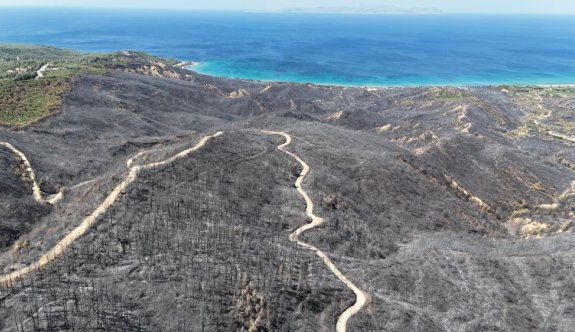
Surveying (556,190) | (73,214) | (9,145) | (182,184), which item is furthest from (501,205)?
(9,145)

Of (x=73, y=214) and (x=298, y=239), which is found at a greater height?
(x=73, y=214)

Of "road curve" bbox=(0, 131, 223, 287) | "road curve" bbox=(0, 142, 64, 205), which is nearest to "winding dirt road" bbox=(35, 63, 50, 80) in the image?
"road curve" bbox=(0, 142, 64, 205)

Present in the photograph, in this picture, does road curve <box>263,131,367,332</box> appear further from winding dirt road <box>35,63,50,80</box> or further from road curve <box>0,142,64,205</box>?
winding dirt road <box>35,63,50,80</box>

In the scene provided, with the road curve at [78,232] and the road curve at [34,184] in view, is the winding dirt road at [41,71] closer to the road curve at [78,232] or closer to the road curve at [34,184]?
the road curve at [34,184]

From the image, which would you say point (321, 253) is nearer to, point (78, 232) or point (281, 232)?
point (281, 232)

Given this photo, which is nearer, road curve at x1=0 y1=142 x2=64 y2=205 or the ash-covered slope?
the ash-covered slope

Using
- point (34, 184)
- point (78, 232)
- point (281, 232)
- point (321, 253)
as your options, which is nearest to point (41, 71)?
point (34, 184)

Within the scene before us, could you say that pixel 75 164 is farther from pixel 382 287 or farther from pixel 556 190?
pixel 556 190
